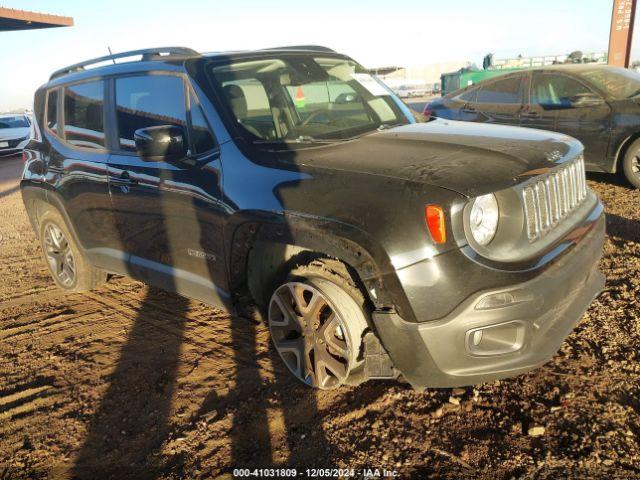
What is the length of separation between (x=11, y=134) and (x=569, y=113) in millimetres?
19496

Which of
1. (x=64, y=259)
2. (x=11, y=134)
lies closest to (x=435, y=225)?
(x=64, y=259)

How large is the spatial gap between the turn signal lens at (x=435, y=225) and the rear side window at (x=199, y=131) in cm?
146

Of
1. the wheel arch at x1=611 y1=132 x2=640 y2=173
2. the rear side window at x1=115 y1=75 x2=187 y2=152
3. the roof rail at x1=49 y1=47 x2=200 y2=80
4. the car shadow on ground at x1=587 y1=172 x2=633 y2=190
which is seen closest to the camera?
the rear side window at x1=115 y1=75 x2=187 y2=152

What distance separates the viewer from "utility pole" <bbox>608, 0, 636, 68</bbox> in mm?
12352

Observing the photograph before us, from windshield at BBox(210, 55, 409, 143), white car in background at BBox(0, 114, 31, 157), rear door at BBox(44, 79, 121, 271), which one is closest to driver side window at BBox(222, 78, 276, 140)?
windshield at BBox(210, 55, 409, 143)

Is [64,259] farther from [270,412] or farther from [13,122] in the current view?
[13,122]

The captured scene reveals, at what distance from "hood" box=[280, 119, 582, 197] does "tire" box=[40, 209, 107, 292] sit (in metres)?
2.65

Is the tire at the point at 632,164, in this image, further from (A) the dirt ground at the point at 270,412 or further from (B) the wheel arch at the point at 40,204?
(B) the wheel arch at the point at 40,204

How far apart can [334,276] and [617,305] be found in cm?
225

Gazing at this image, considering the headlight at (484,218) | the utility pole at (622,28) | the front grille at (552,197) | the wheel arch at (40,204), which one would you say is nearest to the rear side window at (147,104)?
the wheel arch at (40,204)

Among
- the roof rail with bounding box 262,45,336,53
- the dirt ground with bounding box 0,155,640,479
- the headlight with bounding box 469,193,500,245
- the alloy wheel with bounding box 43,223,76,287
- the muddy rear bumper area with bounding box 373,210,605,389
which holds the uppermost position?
the roof rail with bounding box 262,45,336,53

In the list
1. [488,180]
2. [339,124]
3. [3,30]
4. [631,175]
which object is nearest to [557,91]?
[631,175]

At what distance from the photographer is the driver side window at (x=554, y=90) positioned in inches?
269

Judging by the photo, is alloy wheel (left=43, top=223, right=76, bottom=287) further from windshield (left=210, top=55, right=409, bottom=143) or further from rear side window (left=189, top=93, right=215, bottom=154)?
windshield (left=210, top=55, right=409, bottom=143)
